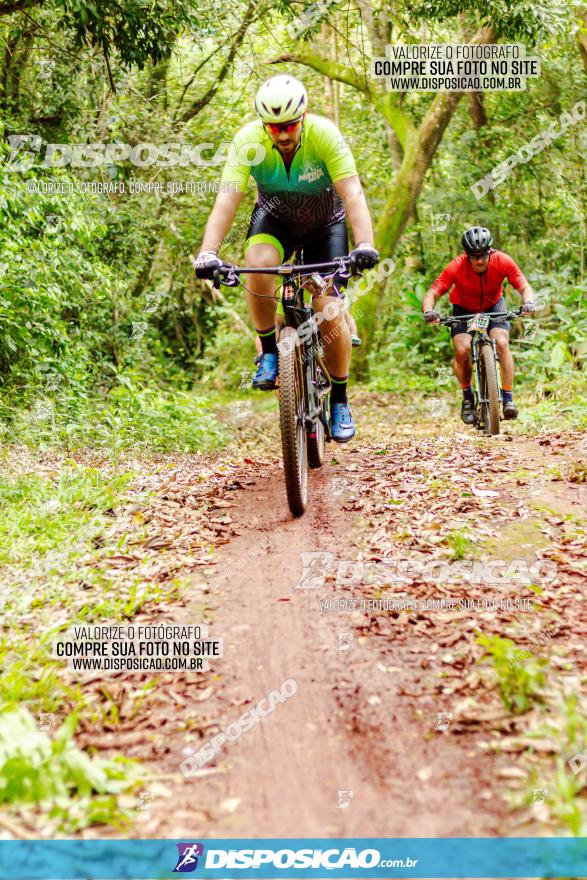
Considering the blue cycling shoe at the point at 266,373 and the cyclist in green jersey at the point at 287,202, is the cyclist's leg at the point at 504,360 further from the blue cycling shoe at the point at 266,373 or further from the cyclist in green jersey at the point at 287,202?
the blue cycling shoe at the point at 266,373

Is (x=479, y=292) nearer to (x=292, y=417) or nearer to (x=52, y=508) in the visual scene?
(x=292, y=417)

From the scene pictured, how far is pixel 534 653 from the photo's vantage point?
340 centimetres

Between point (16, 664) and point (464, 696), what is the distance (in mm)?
1948

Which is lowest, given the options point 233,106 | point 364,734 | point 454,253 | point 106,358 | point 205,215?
point 364,734

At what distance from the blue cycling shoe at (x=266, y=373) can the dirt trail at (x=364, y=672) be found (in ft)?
2.93

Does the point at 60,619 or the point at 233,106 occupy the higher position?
the point at 233,106

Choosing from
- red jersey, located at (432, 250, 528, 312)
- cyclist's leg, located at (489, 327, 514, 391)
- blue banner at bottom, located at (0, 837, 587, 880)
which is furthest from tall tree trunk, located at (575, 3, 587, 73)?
blue banner at bottom, located at (0, 837, 587, 880)

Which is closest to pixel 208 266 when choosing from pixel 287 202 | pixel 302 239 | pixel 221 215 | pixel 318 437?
pixel 221 215

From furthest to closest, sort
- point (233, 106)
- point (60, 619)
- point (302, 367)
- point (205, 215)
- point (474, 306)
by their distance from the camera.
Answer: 1. point (205, 215)
2. point (233, 106)
3. point (474, 306)
4. point (302, 367)
5. point (60, 619)

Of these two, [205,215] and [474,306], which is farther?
[205,215]

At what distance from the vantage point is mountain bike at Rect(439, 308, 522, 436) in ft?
26.6

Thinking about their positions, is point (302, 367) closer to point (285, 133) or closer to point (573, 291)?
point (285, 133)

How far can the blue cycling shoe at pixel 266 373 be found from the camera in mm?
5461

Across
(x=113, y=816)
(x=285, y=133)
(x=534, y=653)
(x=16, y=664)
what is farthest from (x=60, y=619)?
(x=285, y=133)
